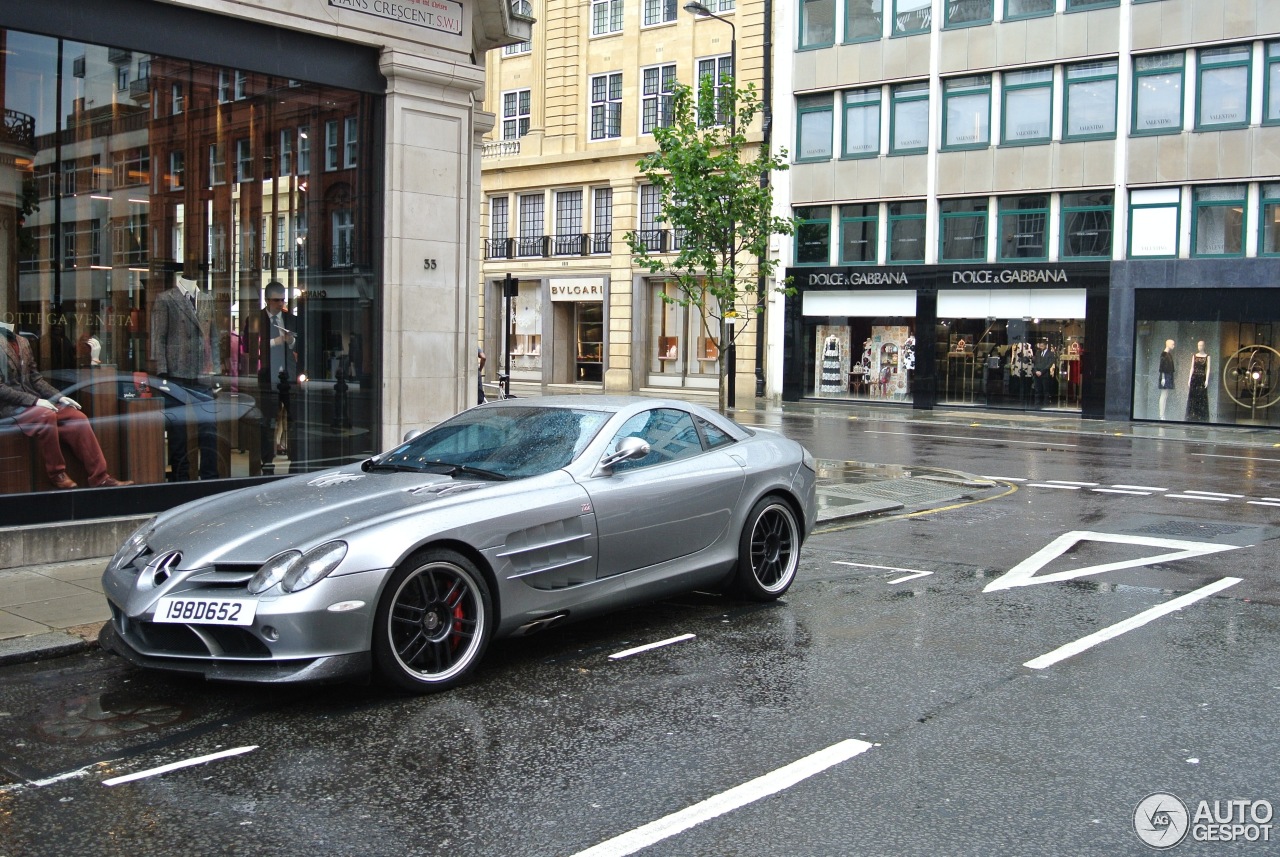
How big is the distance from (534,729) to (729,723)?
89 cm

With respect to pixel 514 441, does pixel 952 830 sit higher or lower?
lower

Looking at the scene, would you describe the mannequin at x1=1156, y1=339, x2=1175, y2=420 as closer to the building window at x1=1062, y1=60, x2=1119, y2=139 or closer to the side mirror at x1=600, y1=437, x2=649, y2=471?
the building window at x1=1062, y1=60, x2=1119, y2=139

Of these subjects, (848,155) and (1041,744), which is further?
(848,155)

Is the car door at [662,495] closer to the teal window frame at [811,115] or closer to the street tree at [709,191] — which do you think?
the street tree at [709,191]

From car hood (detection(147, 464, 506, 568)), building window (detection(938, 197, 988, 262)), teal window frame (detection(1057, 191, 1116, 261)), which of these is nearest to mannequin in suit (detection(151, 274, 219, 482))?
car hood (detection(147, 464, 506, 568))

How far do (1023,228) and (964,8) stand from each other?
6.68 metres

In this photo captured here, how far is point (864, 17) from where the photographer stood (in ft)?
120

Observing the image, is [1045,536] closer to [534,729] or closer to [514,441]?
[514,441]

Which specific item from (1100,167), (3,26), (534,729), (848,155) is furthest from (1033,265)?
(534,729)

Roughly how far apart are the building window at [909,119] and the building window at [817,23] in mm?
3051

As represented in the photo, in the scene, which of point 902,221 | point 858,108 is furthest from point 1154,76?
point 858,108

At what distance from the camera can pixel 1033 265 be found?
33.3 meters

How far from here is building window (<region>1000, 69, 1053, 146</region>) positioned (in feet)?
109

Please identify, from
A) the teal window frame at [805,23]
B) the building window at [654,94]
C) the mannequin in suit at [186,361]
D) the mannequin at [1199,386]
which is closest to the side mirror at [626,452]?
the mannequin in suit at [186,361]
